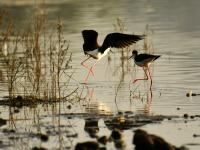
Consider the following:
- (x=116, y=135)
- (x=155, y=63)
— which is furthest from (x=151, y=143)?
(x=155, y=63)

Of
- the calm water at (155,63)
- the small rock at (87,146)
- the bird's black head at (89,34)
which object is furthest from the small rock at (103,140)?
the bird's black head at (89,34)

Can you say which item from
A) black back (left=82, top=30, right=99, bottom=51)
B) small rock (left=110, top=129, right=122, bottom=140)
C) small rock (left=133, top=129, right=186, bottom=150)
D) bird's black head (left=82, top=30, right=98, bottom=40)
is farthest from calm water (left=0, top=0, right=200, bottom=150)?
bird's black head (left=82, top=30, right=98, bottom=40)

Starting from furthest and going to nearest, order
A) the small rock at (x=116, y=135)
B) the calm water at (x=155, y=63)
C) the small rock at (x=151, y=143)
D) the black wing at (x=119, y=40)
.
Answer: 1. the black wing at (x=119, y=40)
2. the calm water at (x=155, y=63)
3. the small rock at (x=116, y=135)
4. the small rock at (x=151, y=143)

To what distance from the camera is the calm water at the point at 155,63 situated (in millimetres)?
11484

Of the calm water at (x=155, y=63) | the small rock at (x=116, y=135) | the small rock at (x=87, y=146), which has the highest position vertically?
the calm water at (x=155, y=63)

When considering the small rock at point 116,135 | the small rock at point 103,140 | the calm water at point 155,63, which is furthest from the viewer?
the calm water at point 155,63

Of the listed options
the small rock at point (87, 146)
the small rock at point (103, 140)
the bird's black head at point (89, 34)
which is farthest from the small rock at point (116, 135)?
the bird's black head at point (89, 34)

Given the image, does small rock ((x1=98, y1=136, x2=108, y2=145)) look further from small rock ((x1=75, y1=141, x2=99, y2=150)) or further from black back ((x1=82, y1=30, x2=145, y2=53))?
black back ((x1=82, y1=30, x2=145, y2=53))

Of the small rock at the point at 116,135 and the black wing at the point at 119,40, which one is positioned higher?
the black wing at the point at 119,40

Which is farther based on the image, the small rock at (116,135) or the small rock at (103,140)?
the small rock at (116,135)

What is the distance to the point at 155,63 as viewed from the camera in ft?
57.5

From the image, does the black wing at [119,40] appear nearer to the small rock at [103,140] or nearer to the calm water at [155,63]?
the calm water at [155,63]

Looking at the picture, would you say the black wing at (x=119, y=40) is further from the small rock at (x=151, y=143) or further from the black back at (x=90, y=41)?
the small rock at (x=151, y=143)

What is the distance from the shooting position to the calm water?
11.5 meters
